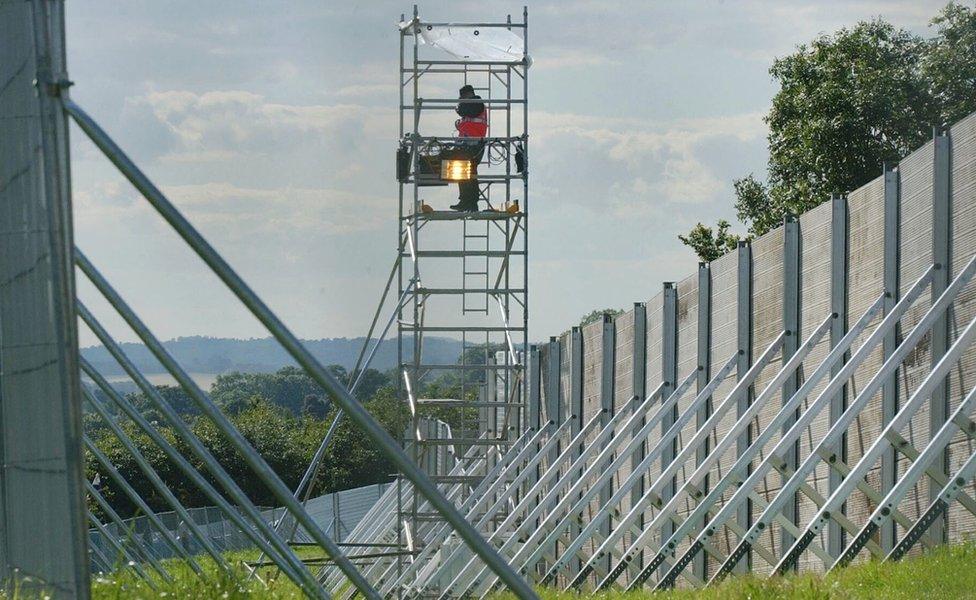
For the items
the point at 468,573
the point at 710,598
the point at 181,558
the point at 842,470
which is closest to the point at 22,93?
the point at 181,558

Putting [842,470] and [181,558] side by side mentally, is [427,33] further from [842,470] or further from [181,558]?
[181,558]

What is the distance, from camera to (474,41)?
22.4m

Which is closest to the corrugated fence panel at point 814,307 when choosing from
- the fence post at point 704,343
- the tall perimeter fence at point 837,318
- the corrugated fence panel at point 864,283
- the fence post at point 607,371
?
the tall perimeter fence at point 837,318

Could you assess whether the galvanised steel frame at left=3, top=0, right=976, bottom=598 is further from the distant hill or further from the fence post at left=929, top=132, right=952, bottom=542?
the distant hill

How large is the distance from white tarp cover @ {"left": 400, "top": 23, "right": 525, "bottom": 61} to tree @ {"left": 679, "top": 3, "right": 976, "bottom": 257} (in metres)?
16.1

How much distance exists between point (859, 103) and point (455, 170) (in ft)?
60.7

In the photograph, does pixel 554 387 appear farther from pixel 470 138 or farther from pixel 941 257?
pixel 941 257

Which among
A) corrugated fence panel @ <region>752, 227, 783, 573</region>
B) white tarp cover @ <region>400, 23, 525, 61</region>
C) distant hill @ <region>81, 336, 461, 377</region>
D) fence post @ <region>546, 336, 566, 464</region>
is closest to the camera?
corrugated fence panel @ <region>752, 227, 783, 573</region>

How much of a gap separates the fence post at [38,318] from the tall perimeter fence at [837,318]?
5118 mm

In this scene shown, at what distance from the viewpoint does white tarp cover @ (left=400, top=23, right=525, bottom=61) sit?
22156 mm

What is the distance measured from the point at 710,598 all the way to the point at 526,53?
566 inches

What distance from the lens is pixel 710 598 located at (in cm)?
881

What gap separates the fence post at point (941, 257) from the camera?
10.0 metres

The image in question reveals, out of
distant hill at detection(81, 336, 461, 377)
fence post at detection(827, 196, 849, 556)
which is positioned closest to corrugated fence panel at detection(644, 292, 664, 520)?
fence post at detection(827, 196, 849, 556)
